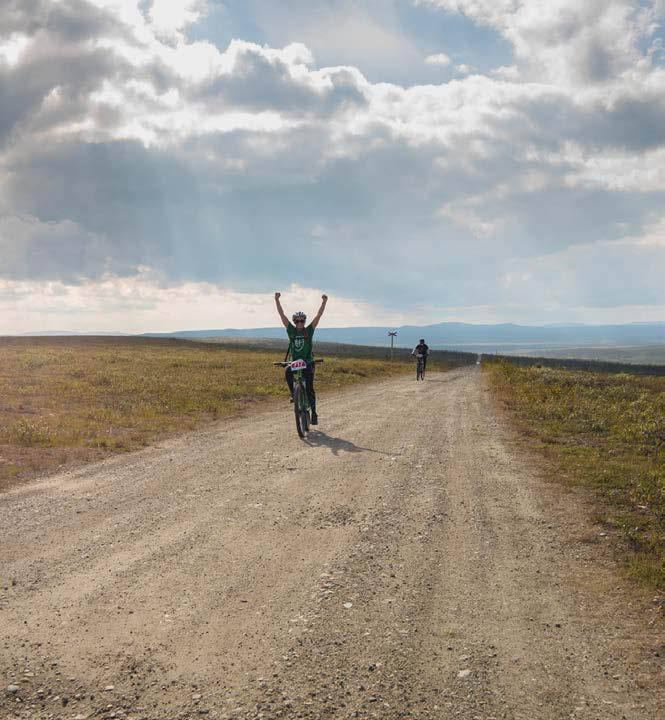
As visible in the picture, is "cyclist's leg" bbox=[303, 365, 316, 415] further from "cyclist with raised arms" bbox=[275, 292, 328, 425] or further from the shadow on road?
the shadow on road

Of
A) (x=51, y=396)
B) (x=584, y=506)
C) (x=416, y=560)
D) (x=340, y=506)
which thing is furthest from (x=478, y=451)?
(x=51, y=396)

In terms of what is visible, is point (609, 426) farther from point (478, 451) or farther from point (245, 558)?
point (245, 558)

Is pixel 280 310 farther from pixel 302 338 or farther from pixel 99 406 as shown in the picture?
pixel 99 406

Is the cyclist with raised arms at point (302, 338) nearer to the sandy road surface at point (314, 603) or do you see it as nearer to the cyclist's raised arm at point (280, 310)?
the cyclist's raised arm at point (280, 310)

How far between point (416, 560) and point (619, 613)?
2152 millimetres

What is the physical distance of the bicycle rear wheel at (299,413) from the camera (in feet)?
49.1

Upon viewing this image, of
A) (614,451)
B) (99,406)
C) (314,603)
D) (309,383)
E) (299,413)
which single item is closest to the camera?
(314,603)

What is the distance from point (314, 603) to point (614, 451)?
10.6 meters

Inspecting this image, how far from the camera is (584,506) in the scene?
940cm

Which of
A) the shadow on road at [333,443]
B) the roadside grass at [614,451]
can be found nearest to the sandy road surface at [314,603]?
the roadside grass at [614,451]

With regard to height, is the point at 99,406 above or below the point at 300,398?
below

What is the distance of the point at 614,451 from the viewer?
13797 millimetres

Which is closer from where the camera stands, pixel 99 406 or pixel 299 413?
pixel 299 413

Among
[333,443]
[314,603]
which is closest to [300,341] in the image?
[333,443]
